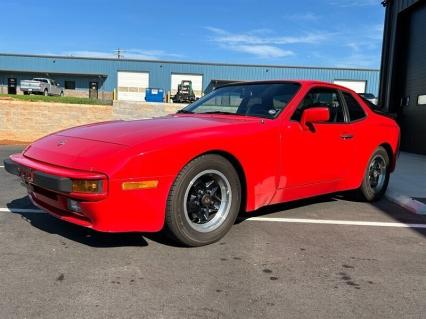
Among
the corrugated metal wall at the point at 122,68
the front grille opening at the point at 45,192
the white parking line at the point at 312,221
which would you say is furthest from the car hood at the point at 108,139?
the corrugated metal wall at the point at 122,68

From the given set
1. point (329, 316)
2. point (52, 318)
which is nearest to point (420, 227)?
point (329, 316)

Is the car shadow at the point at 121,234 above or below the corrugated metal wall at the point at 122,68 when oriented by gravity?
below

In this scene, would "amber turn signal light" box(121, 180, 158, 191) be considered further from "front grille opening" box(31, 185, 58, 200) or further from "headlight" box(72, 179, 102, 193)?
"front grille opening" box(31, 185, 58, 200)

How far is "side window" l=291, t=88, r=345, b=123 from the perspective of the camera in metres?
5.05

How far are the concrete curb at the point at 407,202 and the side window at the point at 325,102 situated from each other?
1.46 meters

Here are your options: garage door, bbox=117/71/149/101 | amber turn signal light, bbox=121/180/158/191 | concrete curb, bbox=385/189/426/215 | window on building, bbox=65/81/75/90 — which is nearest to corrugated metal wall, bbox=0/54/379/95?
garage door, bbox=117/71/149/101

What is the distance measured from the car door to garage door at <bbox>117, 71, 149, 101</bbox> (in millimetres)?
46104

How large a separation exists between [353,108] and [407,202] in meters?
1.44

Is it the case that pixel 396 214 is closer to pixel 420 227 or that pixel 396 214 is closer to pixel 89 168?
pixel 420 227

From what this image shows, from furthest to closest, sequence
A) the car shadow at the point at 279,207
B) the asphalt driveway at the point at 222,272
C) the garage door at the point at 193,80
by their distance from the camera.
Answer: the garage door at the point at 193,80 → the car shadow at the point at 279,207 → the asphalt driveway at the point at 222,272

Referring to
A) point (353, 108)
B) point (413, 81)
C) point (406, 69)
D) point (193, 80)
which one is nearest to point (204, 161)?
point (353, 108)

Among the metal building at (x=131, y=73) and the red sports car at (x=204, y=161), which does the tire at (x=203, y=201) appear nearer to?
the red sports car at (x=204, y=161)

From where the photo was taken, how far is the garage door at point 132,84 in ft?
165

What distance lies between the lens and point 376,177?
6.27m
